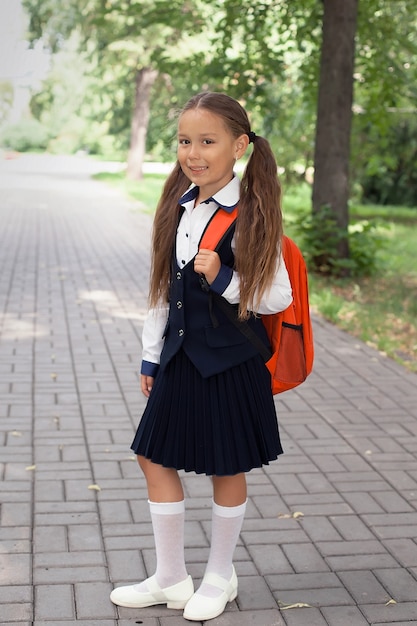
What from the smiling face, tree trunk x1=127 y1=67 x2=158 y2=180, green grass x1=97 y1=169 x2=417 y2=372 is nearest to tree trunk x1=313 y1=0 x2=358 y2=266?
green grass x1=97 y1=169 x2=417 y2=372

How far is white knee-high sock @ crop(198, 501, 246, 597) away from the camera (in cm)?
328

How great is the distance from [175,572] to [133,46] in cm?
2732

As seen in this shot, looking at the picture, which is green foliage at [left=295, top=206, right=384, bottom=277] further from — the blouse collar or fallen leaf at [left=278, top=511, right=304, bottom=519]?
the blouse collar

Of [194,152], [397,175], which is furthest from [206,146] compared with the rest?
[397,175]

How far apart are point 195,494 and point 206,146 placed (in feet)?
6.75

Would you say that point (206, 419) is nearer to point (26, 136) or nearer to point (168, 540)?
point (168, 540)

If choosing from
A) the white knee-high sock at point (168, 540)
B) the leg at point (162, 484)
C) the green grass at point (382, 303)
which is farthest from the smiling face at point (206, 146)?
the green grass at point (382, 303)

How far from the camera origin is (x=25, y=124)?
79.2 metres

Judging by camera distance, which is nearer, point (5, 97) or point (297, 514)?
point (297, 514)

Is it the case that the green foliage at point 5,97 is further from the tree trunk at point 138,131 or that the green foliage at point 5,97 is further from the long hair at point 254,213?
the long hair at point 254,213

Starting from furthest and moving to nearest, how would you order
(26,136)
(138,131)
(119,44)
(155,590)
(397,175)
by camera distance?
(26,136) < (138,131) < (119,44) < (397,175) < (155,590)

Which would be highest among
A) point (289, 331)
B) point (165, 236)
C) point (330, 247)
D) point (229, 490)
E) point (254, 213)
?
point (254, 213)

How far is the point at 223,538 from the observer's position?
3.31m

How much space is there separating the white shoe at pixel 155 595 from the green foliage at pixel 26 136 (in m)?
77.7
